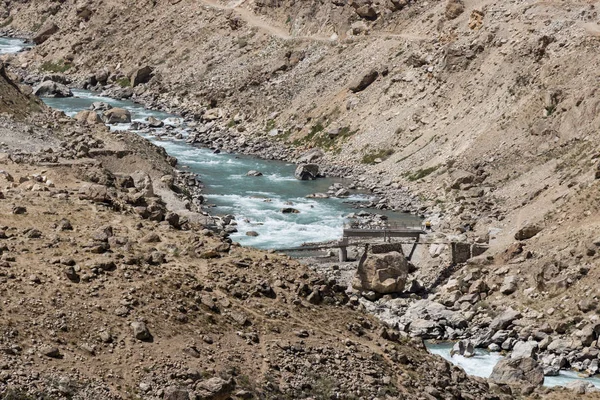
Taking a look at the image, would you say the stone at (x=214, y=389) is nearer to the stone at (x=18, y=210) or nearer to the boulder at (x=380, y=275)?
the stone at (x=18, y=210)

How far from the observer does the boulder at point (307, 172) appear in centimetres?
6644

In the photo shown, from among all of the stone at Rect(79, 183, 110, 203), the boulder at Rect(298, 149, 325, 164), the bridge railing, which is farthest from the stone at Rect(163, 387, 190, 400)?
the boulder at Rect(298, 149, 325, 164)

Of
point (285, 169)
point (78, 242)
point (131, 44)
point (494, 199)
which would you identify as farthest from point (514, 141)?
point (131, 44)

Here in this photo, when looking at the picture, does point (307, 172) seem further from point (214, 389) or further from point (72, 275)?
point (214, 389)

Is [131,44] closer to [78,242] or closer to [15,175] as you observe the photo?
[15,175]

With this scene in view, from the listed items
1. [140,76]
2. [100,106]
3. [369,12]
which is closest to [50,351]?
[100,106]

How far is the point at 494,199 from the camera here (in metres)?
55.4

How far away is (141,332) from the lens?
24922 millimetres

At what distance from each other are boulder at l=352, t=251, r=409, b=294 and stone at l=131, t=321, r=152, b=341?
67.7 feet

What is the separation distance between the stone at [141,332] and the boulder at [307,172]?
137 feet

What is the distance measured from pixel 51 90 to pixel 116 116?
12.1 meters

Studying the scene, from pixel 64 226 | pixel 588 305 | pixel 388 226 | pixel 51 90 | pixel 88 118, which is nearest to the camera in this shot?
pixel 64 226

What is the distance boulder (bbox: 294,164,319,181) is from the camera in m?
66.4

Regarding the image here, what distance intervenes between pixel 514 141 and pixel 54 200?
113 feet
